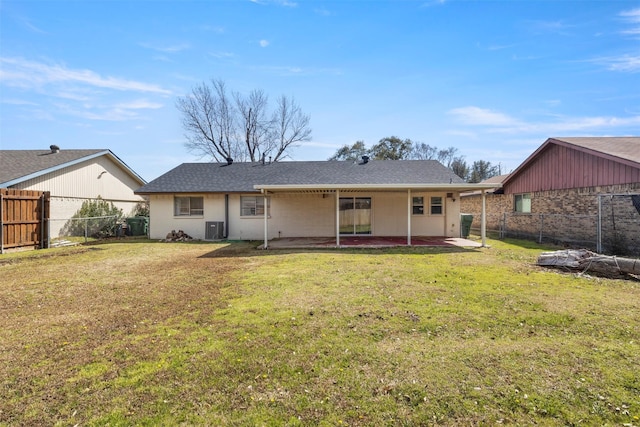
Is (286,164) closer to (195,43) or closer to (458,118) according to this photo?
(195,43)

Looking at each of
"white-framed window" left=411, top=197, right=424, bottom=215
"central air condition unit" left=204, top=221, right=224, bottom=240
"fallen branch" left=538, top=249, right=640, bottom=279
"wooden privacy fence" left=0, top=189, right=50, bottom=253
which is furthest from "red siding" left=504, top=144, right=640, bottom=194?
"wooden privacy fence" left=0, top=189, right=50, bottom=253

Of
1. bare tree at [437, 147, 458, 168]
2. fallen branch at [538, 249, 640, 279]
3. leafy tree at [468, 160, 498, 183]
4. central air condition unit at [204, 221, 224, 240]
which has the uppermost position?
bare tree at [437, 147, 458, 168]

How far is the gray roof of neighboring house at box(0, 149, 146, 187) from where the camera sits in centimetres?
1314

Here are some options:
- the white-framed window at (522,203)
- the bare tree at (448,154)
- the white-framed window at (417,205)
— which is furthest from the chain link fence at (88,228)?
the bare tree at (448,154)

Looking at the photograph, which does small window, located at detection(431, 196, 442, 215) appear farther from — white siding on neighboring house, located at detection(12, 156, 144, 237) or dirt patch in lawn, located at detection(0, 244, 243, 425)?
white siding on neighboring house, located at detection(12, 156, 144, 237)

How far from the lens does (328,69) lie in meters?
14.0

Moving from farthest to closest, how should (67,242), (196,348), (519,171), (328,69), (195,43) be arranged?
(519,171), (328,69), (67,242), (195,43), (196,348)

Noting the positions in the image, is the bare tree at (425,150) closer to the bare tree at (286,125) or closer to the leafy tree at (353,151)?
the leafy tree at (353,151)

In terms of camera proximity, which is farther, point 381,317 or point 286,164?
point 286,164

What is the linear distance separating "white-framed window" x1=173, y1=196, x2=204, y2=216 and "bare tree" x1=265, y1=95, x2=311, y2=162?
1814cm

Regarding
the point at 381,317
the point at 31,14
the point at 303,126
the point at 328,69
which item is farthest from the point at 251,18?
the point at 303,126

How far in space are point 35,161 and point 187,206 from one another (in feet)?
26.8

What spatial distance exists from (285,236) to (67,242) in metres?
9.29

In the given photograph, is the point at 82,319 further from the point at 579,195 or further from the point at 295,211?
the point at 579,195
